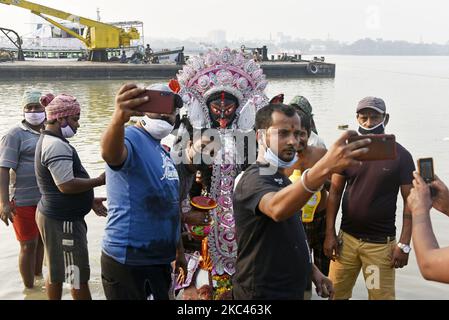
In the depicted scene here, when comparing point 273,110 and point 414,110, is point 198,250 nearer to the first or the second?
point 273,110

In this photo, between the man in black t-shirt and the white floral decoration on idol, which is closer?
the man in black t-shirt

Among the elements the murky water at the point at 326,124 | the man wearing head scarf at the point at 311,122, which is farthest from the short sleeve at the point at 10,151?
the man wearing head scarf at the point at 311,122

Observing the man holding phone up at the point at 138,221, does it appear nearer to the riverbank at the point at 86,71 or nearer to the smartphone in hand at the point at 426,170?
the smartphone in hand at the point at 426,170

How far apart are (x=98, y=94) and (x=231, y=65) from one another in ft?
77.5

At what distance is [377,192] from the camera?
12.7 ft

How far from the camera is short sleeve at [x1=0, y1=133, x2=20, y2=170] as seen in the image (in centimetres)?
459

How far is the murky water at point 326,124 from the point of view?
17.9ft

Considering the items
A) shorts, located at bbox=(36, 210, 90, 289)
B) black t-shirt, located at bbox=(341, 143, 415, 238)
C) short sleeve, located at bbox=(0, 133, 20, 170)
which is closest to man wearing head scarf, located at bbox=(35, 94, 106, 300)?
shorts, located at bbox=(36, 210, 90, 289)

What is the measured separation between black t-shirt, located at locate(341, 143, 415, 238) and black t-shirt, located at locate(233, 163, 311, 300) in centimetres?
137

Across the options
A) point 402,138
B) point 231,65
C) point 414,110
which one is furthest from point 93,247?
point 414,110

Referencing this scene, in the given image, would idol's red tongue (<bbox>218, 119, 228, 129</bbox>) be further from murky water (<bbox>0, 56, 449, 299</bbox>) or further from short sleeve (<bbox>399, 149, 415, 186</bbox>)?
murky water (<bbox>0, 56, 449, 299</bbox>)

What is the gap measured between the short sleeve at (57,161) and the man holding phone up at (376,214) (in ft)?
7.38

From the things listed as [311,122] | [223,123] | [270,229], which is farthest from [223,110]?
[270,229]

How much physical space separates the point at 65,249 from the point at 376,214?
2.55 meters
